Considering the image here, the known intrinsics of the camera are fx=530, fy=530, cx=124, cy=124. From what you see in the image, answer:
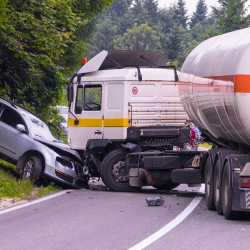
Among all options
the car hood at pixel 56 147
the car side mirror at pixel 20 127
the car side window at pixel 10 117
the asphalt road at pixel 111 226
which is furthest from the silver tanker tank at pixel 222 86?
the car side window at pixel 10 117

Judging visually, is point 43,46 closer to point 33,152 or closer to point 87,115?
point 87,115

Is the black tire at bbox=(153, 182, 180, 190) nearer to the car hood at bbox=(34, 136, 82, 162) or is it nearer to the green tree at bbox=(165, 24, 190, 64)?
the car hood at bbox=(34, 136, 82, 162)

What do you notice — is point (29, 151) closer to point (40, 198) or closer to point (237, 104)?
point (40, 198)

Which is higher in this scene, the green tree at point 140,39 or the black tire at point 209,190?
the green tree at point 140,39

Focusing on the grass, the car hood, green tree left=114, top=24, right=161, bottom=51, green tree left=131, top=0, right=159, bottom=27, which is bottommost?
the grass

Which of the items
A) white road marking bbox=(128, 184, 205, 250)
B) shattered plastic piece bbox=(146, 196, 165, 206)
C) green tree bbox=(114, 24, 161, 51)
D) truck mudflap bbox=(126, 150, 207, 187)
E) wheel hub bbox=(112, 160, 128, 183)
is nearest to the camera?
white road marking bbox=(128, 184, 205, 250)

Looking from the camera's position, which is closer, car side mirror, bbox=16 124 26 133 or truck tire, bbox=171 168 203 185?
truck tire, bbox=171 168 203 185

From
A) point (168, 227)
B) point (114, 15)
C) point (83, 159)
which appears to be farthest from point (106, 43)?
point (168, 227)

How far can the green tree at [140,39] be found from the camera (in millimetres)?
97356

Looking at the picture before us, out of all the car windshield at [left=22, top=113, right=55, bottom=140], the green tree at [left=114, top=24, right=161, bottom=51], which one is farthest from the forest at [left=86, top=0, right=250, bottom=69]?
the car windshield at [left=22, top=113, right=55, bottom=140]

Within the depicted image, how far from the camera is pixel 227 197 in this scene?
8.66m

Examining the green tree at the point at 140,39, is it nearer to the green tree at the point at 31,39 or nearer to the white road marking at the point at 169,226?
the green tree at the point at 31,39

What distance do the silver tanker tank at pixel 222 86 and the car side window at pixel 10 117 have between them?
4.59 metres

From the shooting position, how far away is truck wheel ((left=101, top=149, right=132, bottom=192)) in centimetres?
1287
